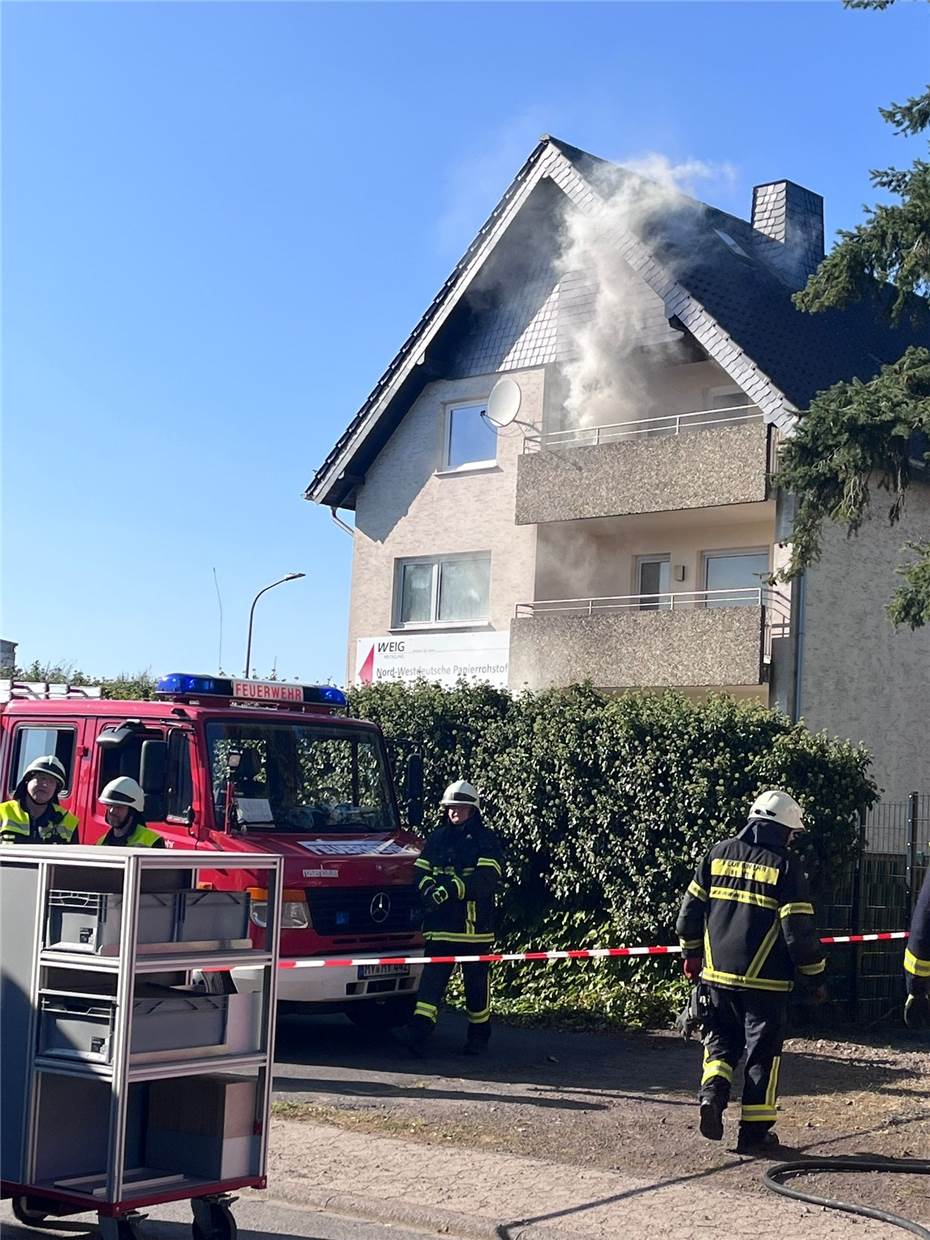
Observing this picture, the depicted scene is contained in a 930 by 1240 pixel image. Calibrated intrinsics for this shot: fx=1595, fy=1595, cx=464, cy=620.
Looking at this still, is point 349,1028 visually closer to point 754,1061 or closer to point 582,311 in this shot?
point 754,1061

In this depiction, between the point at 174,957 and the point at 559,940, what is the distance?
7.99 m

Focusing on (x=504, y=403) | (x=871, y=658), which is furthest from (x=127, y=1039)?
(x=504, y=403)

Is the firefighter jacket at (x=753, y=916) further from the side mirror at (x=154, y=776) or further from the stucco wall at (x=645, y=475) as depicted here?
the stucco wall at (x=645, y=475)

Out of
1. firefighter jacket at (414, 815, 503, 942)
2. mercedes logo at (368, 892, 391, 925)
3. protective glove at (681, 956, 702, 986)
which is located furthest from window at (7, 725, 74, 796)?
protective glove at (681, 956, 702, 986)

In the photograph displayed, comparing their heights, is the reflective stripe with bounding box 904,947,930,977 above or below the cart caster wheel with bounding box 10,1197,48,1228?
above

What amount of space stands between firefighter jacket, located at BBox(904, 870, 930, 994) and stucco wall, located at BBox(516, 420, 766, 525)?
14908mm

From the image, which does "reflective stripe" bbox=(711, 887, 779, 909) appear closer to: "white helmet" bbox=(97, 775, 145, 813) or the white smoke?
"white helmet" bbox=(97, 775, 145, 813)

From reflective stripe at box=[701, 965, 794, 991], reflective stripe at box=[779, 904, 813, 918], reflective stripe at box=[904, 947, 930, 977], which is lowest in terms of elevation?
reflective stripe at box=[701, 965, 794, 991]

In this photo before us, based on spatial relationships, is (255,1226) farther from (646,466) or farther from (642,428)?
(642,428)

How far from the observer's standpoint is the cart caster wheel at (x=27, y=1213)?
5758mm

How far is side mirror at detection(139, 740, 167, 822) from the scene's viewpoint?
1056cm

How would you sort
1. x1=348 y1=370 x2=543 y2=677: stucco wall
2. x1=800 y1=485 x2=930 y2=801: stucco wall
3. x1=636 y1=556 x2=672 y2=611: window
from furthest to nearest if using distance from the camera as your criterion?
x1=348 y1=370 x2=543 y2=677: stucco wall < x1=636 y1=556 x2=672 y2=611: window < x1=800 y1=485 x2=930 y2=801: stucco wall

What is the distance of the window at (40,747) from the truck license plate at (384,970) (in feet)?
7.93

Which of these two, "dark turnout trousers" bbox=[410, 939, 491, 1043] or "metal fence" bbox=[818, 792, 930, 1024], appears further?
"metal fence" bbox=[818, 792, 930, 1024]
